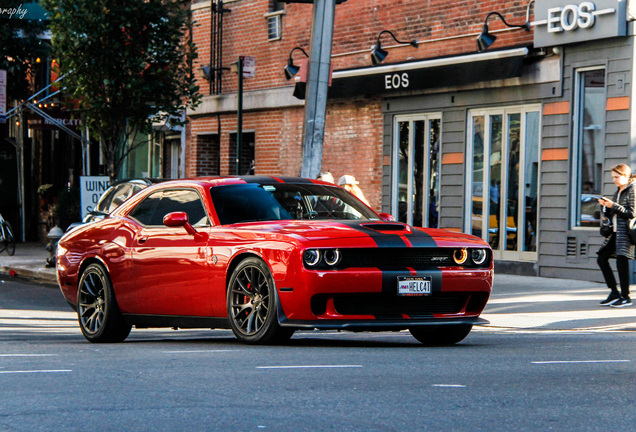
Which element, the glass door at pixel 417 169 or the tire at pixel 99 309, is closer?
the tire at pixel 99 309

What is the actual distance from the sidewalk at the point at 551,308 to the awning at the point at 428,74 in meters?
3.37

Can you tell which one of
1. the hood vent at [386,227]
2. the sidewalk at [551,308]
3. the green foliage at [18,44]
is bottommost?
the sidewalk at [551,308]

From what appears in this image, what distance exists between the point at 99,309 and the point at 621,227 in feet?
22.6

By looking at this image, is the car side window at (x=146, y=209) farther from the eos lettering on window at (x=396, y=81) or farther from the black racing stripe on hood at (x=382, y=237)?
the eos lettering on window at (x=396, y=81)

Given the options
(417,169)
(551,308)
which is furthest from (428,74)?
(551,308)

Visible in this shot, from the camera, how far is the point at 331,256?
8516mm

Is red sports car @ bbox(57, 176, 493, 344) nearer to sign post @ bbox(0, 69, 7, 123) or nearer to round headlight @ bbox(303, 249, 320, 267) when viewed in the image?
round headlight @ bbox(303, 249, 320, 267)

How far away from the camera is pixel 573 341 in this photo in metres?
10.4

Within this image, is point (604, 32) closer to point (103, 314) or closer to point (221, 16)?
point (103, 314)

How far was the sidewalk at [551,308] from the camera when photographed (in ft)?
41.0

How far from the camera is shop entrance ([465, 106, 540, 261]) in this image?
18.4 m

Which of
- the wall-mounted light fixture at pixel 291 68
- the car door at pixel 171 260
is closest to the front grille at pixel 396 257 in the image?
the car door at pixel 171 260

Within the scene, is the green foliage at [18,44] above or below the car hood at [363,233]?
above

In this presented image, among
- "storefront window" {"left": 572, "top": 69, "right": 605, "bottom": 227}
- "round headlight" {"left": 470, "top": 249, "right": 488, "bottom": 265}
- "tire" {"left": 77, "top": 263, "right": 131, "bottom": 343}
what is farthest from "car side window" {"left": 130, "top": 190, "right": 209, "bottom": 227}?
"storefront window" {"left": 572, "top": 69, "right": 605, "bottom": 227}
